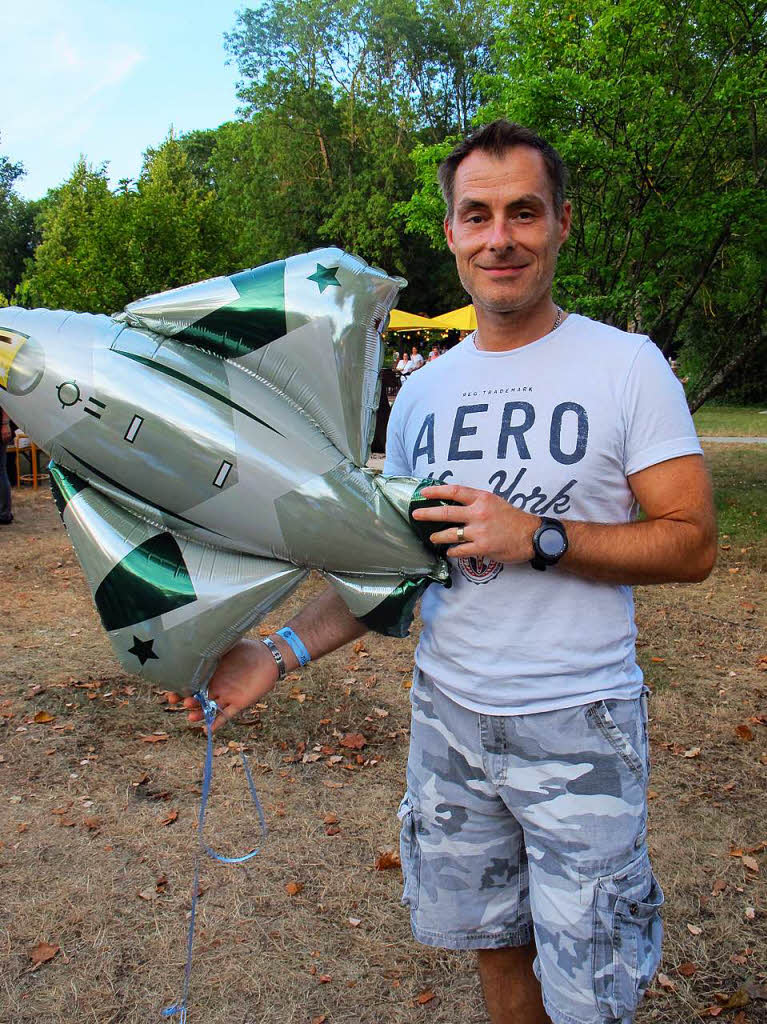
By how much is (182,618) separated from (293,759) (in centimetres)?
295

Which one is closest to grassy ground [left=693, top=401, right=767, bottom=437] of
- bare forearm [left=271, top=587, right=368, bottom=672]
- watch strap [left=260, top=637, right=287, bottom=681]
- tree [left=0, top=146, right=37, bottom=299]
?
bare forearm [left=271, top=587, right=368, bottom=672]

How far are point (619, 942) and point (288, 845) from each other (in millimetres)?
2307

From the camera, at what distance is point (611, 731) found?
164 cm

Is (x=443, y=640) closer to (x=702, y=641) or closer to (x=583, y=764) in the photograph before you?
(x=583, y=764)

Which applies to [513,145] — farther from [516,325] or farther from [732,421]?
[732,421]

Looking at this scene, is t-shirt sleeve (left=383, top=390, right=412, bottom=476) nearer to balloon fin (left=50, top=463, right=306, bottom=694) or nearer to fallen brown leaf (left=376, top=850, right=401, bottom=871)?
balloon fin (left=50, top=463, right=306, bottom=694)

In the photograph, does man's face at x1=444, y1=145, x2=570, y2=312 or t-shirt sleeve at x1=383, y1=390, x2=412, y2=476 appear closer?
man's face at x1=444, y1=145, x2=570, y2=312

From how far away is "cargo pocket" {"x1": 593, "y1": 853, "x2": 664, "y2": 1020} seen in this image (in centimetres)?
161

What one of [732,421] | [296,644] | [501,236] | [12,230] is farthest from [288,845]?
[12,230]

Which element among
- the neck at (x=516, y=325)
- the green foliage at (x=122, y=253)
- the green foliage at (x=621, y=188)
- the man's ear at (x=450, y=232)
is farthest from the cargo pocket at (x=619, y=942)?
the green foliage at (x=122, y=253)

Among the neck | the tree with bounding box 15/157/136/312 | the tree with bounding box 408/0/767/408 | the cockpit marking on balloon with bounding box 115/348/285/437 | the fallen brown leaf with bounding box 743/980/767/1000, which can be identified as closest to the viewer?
the cockpit marking on balloon with bounding box 115/348/285/437

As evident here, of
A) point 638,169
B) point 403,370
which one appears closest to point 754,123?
point 638,169

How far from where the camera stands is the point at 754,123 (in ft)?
29.1

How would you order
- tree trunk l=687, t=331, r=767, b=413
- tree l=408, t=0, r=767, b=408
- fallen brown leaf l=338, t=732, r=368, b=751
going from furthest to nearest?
tree trunk l=687, t=331, r=767, b=413
tree l=408, t=0, r=767, b=408
fallen brown leaf l=338, t=732, r=368, b=751
